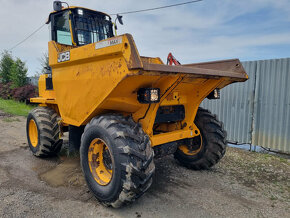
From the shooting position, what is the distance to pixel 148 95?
A: 8.95ft

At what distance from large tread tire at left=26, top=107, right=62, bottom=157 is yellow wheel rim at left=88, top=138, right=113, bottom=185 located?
162 cm

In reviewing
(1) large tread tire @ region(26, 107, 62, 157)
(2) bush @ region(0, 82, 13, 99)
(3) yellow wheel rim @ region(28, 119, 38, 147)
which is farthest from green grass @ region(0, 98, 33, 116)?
(1) large tread tire @ region(26, 107, 62, 157)

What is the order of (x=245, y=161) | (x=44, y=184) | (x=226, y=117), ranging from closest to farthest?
(x=44, y=184), (x=245, y=161), (x=226, y=117)

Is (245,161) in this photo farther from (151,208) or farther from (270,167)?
(151,208)

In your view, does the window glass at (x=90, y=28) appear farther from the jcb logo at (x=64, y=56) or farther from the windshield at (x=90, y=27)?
the jcb logo at (x=64, y=56)

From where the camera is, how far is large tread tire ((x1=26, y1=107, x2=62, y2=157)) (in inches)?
174

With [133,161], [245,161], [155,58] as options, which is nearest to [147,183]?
[133,161]

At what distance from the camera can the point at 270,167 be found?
4652 mm

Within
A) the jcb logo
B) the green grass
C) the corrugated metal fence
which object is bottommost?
the green grass

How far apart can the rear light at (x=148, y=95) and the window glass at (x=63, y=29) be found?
2.14 metres

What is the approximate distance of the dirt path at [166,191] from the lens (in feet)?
9.52

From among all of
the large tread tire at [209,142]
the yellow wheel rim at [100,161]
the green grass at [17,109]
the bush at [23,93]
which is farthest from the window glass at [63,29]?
the bush at [23,93]

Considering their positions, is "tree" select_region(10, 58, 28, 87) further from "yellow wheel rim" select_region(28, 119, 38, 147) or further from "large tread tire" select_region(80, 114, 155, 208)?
"large tread tire" select_region(80, 114, 155, 208)

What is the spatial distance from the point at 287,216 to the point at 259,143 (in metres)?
3.42
